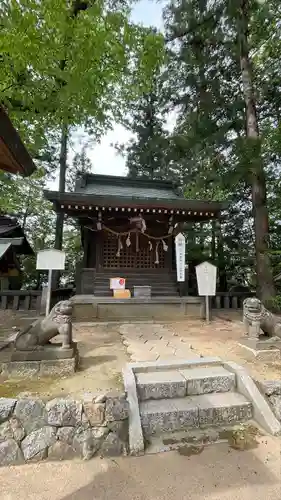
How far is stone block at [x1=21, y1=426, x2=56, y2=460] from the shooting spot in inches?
99.0

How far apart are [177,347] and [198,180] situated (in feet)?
25.3

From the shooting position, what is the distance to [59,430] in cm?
261

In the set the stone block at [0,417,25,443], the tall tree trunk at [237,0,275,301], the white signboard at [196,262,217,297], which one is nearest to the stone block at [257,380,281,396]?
the stone block at [0,417,25,443]

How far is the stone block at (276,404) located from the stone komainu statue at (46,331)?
2771 millimetres

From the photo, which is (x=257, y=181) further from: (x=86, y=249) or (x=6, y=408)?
(x=6, y=408)

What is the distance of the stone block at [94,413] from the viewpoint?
8.73ft

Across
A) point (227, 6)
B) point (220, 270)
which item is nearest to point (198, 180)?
point (220, 270)

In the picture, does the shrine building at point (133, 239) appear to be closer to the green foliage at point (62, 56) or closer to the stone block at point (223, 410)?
the green foliage at point (62, 56)

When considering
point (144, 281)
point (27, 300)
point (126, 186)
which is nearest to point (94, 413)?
point (144, 281)

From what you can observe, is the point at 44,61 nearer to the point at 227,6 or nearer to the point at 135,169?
the point at 227,6

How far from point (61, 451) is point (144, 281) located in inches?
262

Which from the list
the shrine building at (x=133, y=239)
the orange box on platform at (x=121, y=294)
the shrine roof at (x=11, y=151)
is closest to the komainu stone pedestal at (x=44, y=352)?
the shrine roof at (x=11, y=151)

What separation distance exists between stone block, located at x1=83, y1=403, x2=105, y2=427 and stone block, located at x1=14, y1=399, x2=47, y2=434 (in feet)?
1.43

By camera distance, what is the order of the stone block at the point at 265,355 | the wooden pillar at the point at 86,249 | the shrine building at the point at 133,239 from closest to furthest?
1. the stone block at the point at 265,355
2. the shrine building at the point at 133,239
3. the wooden pillar at the point at 86,249
